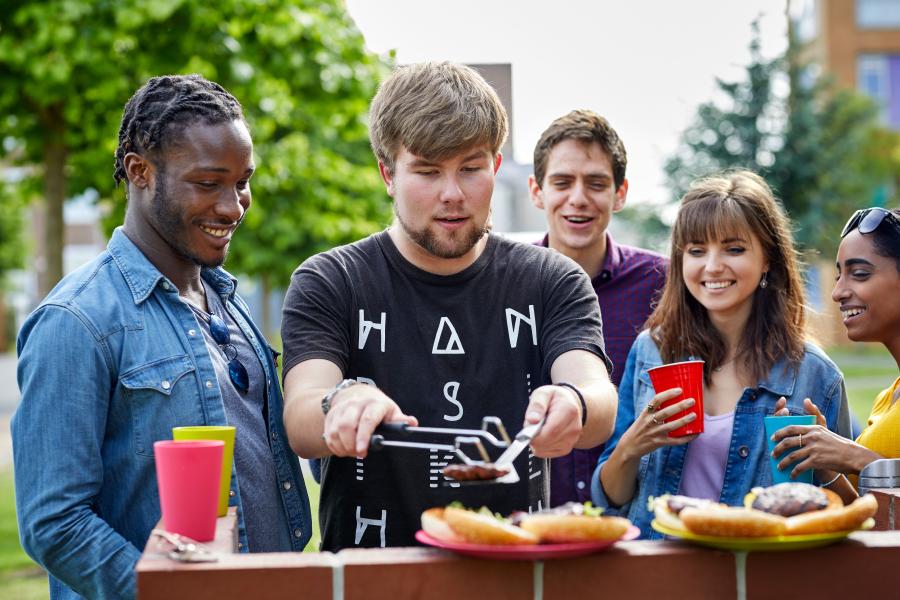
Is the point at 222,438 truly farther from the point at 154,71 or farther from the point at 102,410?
the point at 154,71

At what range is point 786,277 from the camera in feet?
11.5

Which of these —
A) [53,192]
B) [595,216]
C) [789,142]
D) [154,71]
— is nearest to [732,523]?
[595,216]

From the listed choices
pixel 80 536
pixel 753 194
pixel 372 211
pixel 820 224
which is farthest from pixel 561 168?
pixel 820 224

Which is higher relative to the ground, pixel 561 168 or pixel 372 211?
pixel 372 211

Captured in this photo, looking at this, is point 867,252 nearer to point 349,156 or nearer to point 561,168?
point 561,168

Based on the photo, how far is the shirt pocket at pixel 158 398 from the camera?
249 cm

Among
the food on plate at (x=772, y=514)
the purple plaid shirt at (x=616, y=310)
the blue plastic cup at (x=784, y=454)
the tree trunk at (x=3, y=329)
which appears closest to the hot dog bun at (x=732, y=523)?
the food on plate at (x=772, y=514)

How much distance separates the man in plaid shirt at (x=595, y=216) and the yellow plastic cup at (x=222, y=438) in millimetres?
2066

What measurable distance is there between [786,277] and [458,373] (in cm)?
→ 140

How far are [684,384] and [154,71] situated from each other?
5539 millimetres

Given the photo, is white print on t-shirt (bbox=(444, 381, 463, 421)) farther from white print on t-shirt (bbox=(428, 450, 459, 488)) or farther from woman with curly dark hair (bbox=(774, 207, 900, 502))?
woman with curly dark hair (bbox=(774, 207, 900, 502))

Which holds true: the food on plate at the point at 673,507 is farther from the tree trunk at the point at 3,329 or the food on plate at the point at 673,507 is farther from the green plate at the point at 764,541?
the tree trunk at the point at 3,329

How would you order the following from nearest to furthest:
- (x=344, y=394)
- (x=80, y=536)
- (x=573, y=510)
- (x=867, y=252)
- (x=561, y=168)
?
(x=573, y=510) → (x=344, y=394) → (x=80, y=536) → (x=867, y=252) → (x=561, y=168)

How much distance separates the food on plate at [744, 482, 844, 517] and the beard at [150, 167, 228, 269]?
5.12 feet
